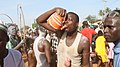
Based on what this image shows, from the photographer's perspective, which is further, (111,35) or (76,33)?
(76,33)

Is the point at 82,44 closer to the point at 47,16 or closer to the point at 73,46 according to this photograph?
the point at 73,46

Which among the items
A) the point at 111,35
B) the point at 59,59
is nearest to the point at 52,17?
the point at 59,59

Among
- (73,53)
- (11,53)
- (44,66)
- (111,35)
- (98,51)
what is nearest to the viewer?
(111,35)

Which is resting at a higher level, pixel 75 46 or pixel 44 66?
pixel 75 46

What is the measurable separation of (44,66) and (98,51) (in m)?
4.07

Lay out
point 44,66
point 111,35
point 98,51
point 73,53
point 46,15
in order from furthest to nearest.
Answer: point 98,51
point 44,66
point 46,15
point 73,53
point 111,35

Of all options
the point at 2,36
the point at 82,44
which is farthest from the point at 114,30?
the point at 82,44

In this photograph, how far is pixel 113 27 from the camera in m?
2.43

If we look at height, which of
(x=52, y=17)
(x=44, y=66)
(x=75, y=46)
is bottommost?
(x=44, y=66)

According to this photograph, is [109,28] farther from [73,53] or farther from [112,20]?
[73,53]

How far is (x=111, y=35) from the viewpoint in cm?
242

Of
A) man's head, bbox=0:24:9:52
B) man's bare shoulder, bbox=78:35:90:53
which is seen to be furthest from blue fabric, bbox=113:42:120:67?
man's bare shoulder, bbox=78:35:90:53

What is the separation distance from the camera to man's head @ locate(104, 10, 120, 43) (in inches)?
94.9

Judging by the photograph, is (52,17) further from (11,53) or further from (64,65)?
(11,53)
